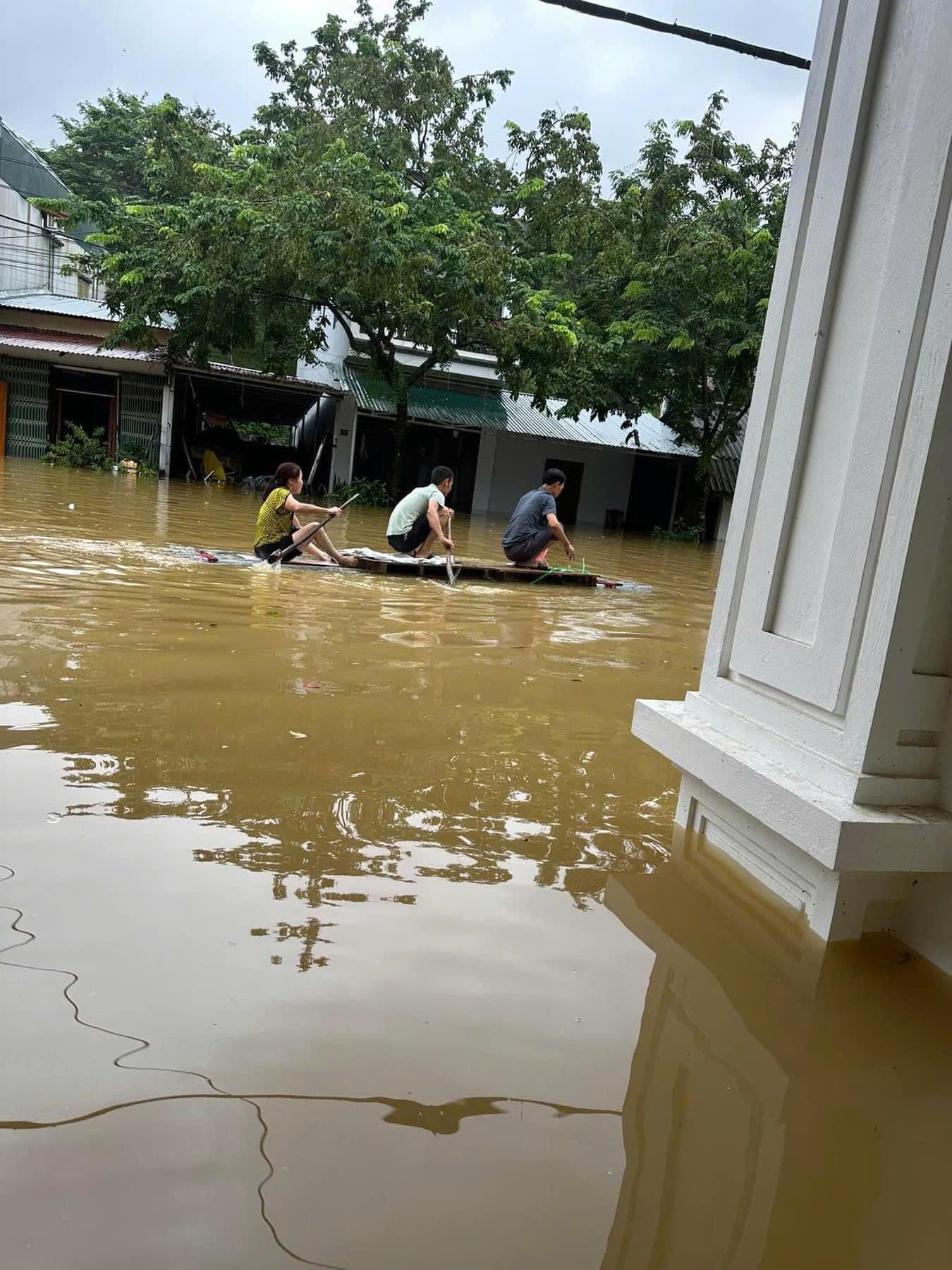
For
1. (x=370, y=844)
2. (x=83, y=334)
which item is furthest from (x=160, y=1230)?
(x=83, y=334)

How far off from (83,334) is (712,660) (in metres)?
23.6

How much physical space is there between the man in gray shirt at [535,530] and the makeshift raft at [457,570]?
1.10ft

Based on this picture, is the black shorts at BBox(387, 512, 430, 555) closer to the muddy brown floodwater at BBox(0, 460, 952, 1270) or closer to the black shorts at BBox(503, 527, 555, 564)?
the black shorts at BBox(503, 527, 555, 564)

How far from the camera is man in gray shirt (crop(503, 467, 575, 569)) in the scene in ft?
35.5

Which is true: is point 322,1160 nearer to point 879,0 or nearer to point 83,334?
point 879,0

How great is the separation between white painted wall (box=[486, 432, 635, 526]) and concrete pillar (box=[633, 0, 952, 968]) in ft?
71.6

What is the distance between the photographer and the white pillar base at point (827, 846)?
2279mm

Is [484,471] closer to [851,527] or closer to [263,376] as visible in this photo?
[263,376]

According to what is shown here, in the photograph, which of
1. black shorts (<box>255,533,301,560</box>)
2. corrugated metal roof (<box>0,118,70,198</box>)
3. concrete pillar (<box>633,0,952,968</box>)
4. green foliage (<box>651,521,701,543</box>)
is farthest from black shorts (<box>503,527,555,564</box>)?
corrugated metal roof (<box>0,118,70,198</box>)

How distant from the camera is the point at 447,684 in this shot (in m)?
5.18

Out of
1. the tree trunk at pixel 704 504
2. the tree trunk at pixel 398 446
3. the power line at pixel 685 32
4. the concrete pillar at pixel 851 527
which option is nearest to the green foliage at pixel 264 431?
the tree trunk at pixel 398 446

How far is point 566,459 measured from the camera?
26.1 metres

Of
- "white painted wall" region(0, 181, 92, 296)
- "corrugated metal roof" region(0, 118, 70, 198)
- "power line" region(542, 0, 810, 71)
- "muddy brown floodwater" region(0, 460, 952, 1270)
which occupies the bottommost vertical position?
"muddy brown floodwater" region(0, 460, 952, 1270)

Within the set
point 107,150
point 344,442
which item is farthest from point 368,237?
point 107,150
